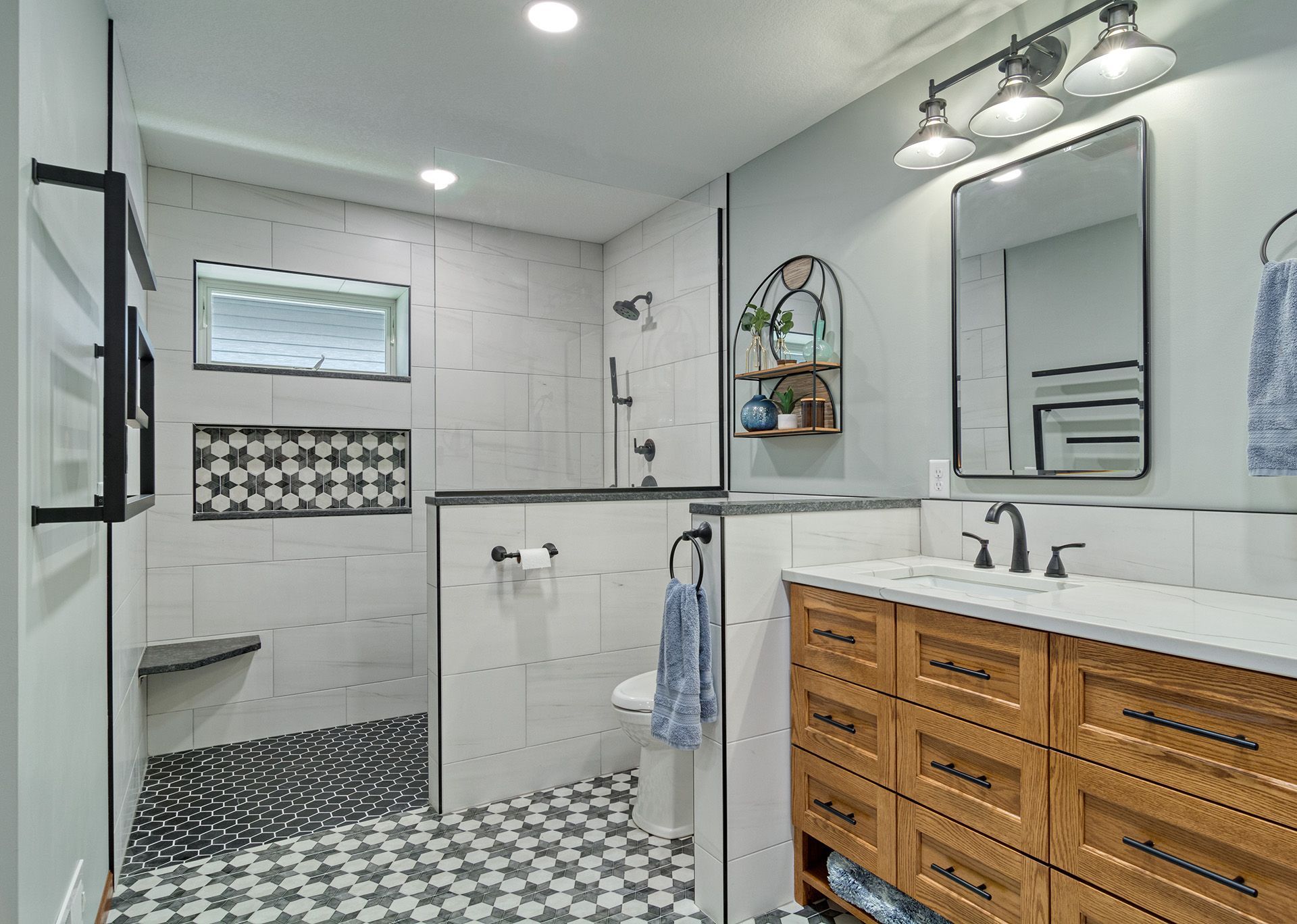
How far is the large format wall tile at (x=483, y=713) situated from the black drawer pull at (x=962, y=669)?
5.18ft

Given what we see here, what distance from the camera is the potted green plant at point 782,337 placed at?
290 centimetres

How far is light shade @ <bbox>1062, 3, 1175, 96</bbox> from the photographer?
1.63 meters

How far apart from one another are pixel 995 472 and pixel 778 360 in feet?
3.32

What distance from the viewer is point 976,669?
60.1 inches

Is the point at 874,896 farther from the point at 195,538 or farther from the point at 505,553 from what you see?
the point at 195,538

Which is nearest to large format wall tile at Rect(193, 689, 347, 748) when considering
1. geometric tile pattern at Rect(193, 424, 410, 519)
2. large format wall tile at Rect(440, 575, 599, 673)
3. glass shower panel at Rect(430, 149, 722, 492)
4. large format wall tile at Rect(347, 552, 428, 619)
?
large format wall tile at Rect(347, 552, 428, 619)

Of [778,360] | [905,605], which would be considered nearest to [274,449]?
[778,360]

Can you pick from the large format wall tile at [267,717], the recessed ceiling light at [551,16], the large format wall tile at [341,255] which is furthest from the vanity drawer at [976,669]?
the large format wall tile at [341,255]

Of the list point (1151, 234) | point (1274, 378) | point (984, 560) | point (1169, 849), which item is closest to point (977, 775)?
point (1169, 849)

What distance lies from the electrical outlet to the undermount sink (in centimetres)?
30

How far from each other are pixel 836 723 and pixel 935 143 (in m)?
1.62

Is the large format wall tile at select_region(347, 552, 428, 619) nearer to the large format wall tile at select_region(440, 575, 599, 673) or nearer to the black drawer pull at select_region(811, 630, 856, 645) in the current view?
the large format wall tile at select_region(440, 575, 599, 673)

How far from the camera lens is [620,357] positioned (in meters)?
2.98

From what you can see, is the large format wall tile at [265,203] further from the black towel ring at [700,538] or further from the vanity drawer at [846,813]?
the vanity drawer at [846,813]
